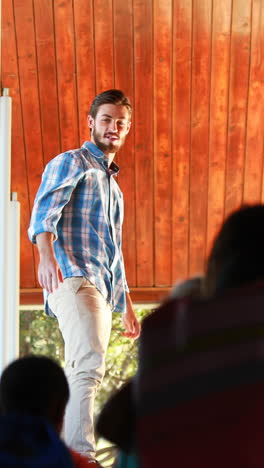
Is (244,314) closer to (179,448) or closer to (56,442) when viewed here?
(179,448)

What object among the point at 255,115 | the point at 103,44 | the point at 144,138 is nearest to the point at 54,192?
the point at 103,44

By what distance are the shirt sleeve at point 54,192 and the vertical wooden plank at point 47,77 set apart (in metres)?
2.33

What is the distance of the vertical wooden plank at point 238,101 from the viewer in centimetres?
514

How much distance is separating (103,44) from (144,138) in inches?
29.6

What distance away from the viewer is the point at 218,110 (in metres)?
5.50

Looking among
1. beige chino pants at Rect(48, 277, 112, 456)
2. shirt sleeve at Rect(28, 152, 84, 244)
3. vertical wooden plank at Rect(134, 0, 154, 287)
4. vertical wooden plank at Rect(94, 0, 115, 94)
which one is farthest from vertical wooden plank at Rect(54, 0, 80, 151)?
beige chino pants at Rect(48, 277, 112, 456)

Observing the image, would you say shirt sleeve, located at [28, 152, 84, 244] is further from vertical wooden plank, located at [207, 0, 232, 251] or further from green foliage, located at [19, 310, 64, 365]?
green foliage, located at [19, 310, 64, 365]

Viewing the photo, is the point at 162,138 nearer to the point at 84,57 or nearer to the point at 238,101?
the point at 238,101

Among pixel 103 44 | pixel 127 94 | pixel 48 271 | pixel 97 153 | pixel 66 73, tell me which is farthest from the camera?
pixel 127 94

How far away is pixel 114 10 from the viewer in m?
5.06

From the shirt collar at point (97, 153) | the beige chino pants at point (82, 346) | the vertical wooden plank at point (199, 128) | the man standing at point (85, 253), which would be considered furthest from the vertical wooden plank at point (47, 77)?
the beige chino pants at point (82, 346)

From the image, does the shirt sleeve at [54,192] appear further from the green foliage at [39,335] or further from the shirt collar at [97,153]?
the green foliage at [39,335]

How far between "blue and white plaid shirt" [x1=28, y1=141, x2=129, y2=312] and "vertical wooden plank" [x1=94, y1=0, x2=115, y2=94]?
226cm

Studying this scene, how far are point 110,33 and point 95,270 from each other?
2.67m
